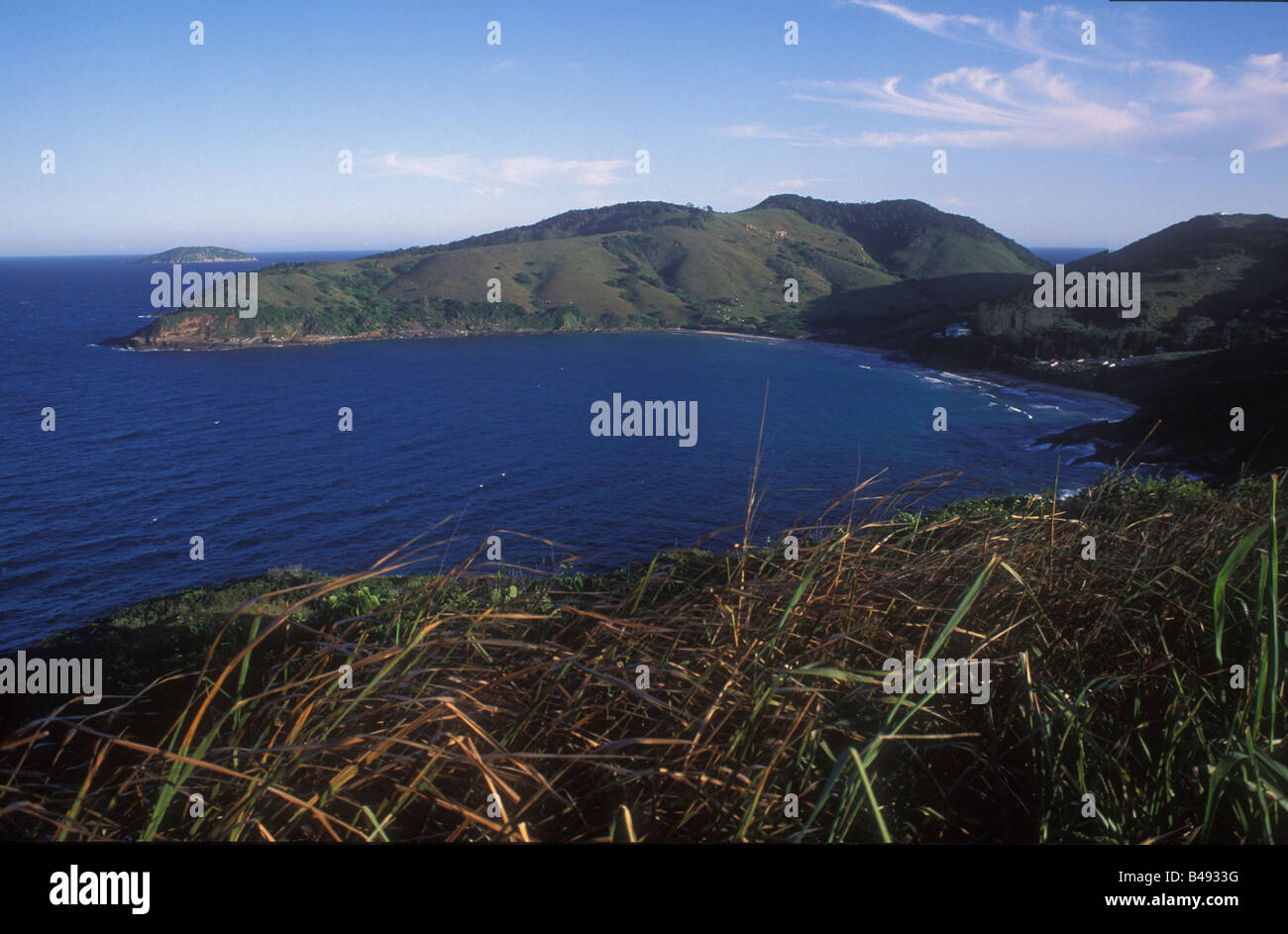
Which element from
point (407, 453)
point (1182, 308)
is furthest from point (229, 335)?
point (1182, 308)

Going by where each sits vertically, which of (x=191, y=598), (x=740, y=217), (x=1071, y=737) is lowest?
(x=191, y=598)

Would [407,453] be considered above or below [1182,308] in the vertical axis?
below

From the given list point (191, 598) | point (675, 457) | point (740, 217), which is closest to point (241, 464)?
point (675, 457)

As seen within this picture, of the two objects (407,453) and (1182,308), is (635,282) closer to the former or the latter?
(1182,308)

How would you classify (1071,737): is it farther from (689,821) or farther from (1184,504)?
(1184,504)

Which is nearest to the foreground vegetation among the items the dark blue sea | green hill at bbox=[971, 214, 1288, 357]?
the dark blue sea

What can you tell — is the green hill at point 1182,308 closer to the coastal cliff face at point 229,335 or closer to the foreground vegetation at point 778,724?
the coastal cliff face at point 229,335
